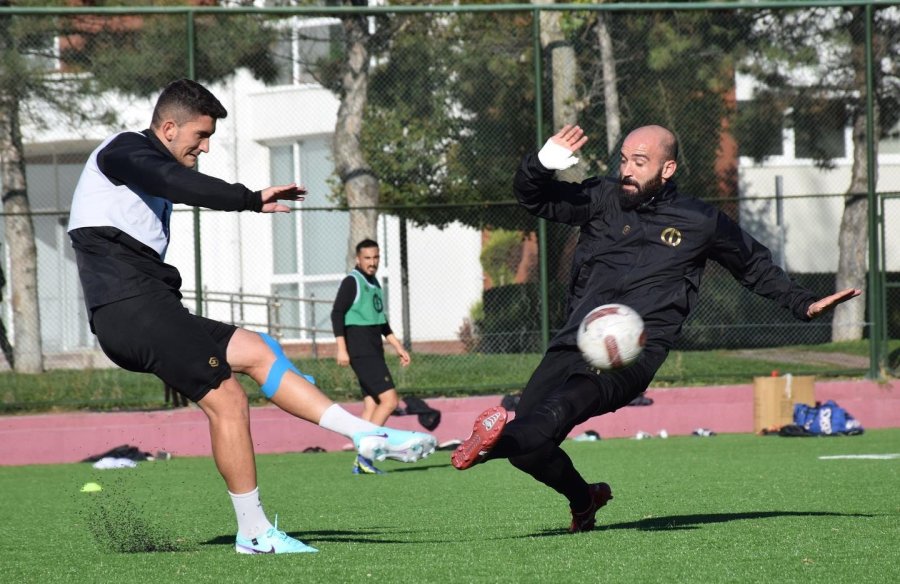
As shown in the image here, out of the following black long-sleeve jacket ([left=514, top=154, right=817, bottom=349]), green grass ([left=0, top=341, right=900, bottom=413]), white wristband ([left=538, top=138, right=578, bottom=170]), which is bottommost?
green grass ([left=0, top=341, right=900, bottom=413])

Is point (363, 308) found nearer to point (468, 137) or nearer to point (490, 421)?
point (468, 137)

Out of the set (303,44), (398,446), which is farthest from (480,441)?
(303,44)

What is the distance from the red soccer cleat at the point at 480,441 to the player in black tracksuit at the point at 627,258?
520 mm

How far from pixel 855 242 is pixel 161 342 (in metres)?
10.7

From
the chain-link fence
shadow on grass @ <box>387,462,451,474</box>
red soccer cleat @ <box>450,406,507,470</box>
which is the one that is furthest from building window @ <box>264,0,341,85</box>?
red soccer cleat @ <box>450,406,507,470</box>

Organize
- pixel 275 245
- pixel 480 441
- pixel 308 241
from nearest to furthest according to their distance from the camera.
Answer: pixel 480 441
pixel 308 241
pixel 275 245

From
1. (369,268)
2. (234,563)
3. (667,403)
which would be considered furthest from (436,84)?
(234,563)

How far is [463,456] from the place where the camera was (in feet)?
16.1

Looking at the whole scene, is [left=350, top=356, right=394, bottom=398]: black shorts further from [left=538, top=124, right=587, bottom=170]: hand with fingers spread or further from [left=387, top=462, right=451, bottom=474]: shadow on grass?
[left=538, top=124, right=587, bottom=170]: hand with fingers spread

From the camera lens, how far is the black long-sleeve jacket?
5.66m

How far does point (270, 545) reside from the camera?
18.0 feet

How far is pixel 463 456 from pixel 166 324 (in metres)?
1.41

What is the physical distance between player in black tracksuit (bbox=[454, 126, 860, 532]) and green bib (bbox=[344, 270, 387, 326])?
5824 millimetres

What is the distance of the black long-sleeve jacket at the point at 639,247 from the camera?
18.6 ft
